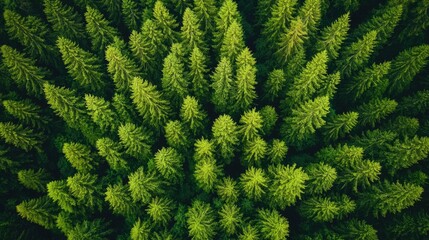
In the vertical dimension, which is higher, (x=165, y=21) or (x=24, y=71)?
(x=165, y=21)

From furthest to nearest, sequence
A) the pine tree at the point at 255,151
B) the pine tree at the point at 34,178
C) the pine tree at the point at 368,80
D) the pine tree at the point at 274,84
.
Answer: the pine tree at the point at 368,80 → the pine tree at the point at 274,84 → the pine tree at the point at 34,178 → the pine tree at the point at 255,151

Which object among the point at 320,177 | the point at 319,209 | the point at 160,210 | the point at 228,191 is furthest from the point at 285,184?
the point at 160,210

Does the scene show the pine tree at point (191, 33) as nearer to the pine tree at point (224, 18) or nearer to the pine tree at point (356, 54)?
the pine tree at point (224, 18)

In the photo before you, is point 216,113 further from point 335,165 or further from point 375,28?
point 375,28

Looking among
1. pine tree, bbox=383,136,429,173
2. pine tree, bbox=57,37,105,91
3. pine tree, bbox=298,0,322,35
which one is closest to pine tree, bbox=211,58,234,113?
pine tree, bbox=298,0,322,35

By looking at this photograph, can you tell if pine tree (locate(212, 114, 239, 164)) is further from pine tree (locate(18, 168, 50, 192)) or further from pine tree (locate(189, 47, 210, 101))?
pine tree (locate(18, 168, 50, 192))

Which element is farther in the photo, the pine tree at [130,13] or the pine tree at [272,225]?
the pine tree at [130,13]

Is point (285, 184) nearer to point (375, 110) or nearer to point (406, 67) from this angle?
point (375, 110)

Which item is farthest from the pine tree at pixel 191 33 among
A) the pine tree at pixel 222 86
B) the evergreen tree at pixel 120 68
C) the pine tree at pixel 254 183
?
the pine tree at pixel 254 183
